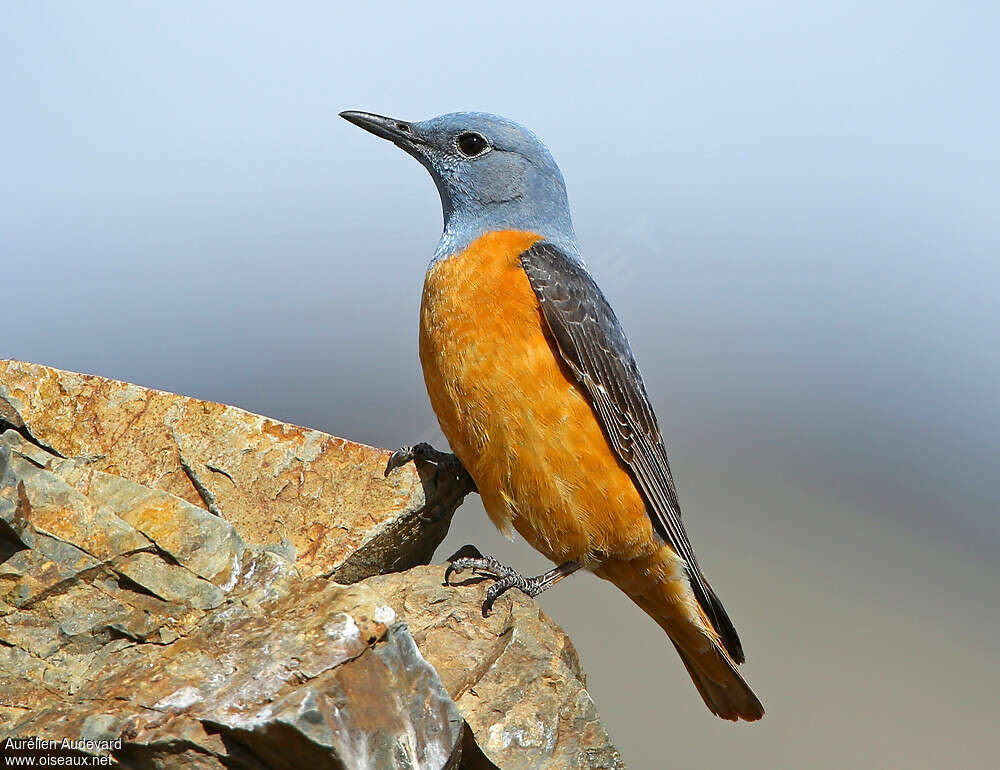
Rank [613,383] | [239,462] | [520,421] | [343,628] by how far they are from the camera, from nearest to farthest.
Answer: [343,628]
[239,462]
[520,421]
[613,383]

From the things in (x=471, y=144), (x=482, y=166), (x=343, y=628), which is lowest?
(x=343, y=628)

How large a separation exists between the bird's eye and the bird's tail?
330cm

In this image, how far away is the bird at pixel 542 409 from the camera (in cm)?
669

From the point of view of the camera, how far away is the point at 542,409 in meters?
6.70

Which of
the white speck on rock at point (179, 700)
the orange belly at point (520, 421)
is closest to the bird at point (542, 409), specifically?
the orange belly at point (520, 421)

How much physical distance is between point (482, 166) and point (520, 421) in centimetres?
228

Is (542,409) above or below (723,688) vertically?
above

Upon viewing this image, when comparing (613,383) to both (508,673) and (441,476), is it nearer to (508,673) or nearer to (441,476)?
(441,476)

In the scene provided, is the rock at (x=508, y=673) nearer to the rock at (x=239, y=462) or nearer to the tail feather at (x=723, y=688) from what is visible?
the rock at (x=239, y=462)

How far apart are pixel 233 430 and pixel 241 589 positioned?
5.49 ft

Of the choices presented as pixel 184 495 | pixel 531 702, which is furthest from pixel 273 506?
pixel 531 702

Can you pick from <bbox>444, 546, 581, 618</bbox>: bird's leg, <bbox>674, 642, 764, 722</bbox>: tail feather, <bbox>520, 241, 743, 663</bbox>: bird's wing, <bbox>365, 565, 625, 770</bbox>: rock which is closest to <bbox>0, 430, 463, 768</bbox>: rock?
<bbox>365, 565, 625, 770</bbox>: rock

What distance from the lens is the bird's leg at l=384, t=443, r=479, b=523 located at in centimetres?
682

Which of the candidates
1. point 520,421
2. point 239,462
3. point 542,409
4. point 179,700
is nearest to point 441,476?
point 520,421
